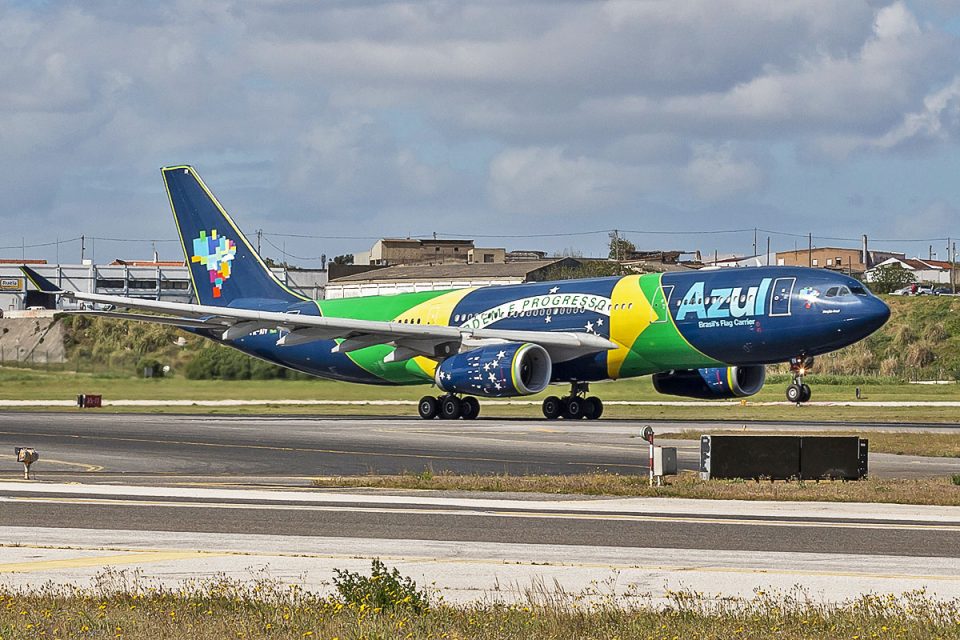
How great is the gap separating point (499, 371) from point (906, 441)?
14944 mm

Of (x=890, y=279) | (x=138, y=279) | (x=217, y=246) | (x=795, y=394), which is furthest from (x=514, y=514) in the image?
(x=138, y=279)

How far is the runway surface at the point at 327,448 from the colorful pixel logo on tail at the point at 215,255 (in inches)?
424

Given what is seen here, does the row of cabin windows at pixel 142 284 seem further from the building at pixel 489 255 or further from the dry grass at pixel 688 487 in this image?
the dry grass at pixel 688 487

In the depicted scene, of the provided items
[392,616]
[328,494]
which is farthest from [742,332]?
[392,616]

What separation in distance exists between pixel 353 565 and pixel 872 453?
21.0 meters

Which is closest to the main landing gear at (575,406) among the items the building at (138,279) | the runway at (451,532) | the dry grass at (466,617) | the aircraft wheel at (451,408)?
the aircraft wheel at (451,408)

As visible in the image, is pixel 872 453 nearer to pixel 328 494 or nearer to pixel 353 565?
pixel 328 494

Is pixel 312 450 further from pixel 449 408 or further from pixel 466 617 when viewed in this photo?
pixel 466 617

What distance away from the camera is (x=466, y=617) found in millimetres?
11523

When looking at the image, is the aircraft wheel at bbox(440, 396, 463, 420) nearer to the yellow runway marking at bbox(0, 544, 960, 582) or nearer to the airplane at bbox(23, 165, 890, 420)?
the airplane at bbox(23, 165, 890, 420)

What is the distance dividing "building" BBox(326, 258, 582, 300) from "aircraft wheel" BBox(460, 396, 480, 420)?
68466mm

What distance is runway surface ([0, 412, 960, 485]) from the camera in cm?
2906

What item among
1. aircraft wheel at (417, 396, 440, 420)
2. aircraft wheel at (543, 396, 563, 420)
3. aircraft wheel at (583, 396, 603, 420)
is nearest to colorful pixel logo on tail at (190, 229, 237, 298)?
aircraft wheel at (417, 396, 440, 420)

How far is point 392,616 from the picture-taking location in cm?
1141
